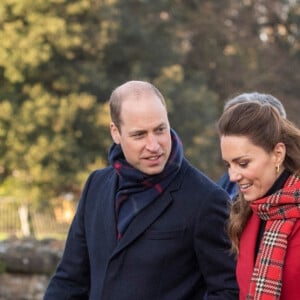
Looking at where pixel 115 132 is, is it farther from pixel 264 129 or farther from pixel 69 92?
pixel 69 92

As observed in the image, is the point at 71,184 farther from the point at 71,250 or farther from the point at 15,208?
the point at 71,250

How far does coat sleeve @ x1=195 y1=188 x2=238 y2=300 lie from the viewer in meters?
3.37

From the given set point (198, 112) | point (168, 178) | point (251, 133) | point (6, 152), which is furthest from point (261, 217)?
point (198, 112)

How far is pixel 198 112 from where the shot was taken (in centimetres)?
2606

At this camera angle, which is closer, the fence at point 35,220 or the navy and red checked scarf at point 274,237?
the navy and red checked scarf at point 274,237

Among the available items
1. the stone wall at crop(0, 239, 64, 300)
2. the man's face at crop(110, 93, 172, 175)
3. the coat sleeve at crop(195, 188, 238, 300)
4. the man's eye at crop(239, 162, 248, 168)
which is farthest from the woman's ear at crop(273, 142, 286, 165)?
the stone wall at crop(0, 239, 64, 300)

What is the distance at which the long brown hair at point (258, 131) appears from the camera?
9.91ft

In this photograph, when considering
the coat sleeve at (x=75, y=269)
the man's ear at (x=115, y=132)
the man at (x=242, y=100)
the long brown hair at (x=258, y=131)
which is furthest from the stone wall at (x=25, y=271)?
the long brown hair at (x=258, y=131)

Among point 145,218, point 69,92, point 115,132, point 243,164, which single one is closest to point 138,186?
point 145,218

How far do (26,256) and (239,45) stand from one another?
2359 cm

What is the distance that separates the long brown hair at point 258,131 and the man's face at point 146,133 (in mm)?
360

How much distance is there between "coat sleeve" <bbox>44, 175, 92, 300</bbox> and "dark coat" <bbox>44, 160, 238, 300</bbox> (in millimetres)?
178

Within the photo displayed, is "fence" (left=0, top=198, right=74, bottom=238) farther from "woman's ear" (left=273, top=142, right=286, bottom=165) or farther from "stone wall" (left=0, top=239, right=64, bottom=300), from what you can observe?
A: "woman's ear" (left=273, top=142, right=286, bottom=165)

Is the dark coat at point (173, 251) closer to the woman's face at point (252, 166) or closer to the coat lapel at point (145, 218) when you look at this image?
the coat lapel at point (145, 218)
